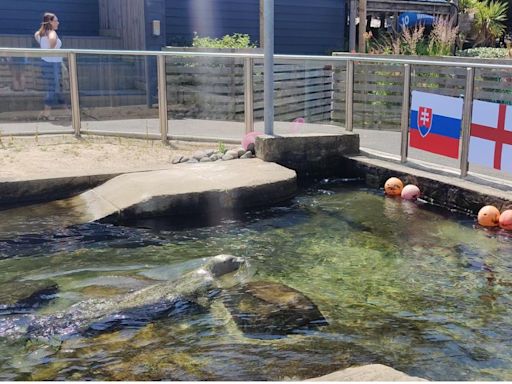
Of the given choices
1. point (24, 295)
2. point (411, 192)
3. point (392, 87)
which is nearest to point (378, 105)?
point (392, 87)

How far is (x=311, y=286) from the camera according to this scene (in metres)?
5.38

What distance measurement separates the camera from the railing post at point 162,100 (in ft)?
32.4

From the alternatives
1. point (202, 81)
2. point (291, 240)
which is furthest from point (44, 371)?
point (202, 81)

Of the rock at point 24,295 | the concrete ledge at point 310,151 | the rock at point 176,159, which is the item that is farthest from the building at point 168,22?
the rock at point 24,295

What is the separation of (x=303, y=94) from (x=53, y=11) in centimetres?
778

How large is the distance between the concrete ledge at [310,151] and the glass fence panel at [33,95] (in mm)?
3213

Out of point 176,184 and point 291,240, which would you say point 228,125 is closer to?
point 176,184

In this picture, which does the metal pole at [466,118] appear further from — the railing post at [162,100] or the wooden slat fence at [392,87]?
the railing post at [162,100]

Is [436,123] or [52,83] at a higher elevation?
[52,83]

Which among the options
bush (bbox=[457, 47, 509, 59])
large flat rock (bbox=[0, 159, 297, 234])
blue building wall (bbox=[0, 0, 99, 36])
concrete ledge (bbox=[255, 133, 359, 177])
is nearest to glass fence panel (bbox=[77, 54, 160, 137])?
concrete ledge (bbox=[255, 133, 359, 177])

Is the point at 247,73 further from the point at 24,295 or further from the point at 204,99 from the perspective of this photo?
the point at 24,295

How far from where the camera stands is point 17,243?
6289 millimetres

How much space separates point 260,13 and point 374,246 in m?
11.6

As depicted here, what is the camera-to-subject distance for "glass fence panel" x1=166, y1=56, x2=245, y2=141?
9953mm
